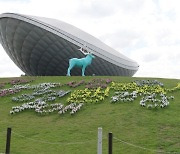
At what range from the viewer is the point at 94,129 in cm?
1714

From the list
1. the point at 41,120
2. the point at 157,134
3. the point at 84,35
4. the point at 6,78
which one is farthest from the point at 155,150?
the point at 84,35

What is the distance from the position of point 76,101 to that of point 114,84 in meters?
4.85

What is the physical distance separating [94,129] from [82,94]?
23.7 feet

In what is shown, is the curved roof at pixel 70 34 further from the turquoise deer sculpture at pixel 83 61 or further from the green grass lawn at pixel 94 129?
the green grass lawn at pixel 94 129

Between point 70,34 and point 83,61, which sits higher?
point 70,34

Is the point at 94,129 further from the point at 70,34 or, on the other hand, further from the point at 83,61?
the point at 70,34

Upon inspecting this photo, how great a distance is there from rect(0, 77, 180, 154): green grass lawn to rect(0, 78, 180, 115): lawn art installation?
0.47 meters

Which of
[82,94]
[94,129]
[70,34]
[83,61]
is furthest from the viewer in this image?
[70,34]

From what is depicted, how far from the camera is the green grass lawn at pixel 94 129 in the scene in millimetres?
14141

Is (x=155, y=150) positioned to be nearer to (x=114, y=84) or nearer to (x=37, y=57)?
(x=114, y=84)

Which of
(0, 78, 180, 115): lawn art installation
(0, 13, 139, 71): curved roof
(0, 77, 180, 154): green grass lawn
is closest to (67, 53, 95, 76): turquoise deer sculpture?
(0, 78, 180, 115): lawn art installation

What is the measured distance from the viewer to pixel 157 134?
50.9ft

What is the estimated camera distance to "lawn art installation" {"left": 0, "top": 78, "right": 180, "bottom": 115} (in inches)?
845

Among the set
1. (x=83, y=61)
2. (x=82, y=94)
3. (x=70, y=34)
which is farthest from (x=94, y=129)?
(x=70, y=34)
